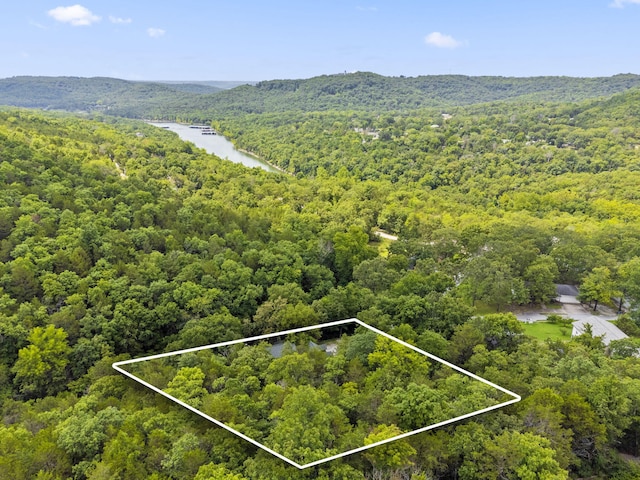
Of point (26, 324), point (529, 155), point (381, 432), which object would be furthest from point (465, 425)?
point (529, 155)

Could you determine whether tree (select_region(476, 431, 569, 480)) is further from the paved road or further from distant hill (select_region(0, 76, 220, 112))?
distant hill (select_region(0, 76, 220, 112))

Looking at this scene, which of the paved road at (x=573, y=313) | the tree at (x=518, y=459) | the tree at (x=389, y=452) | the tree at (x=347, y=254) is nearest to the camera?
the tree at (x=389, y=452)

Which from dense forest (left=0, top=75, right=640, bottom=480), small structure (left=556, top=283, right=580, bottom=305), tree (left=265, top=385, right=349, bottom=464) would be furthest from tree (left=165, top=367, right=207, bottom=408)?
small structure (left=556, top=283, right=580, bottom=305)

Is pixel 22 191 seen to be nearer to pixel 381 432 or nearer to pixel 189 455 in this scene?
pixel 189 455

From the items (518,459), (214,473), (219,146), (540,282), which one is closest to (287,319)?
(214,473)

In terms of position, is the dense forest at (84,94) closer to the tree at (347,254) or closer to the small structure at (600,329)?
the tree at (347,254)

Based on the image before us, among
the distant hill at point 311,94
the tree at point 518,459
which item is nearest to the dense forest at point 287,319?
the tree at point 518,459

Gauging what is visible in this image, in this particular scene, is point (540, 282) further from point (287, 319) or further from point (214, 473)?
point (214, 473)
